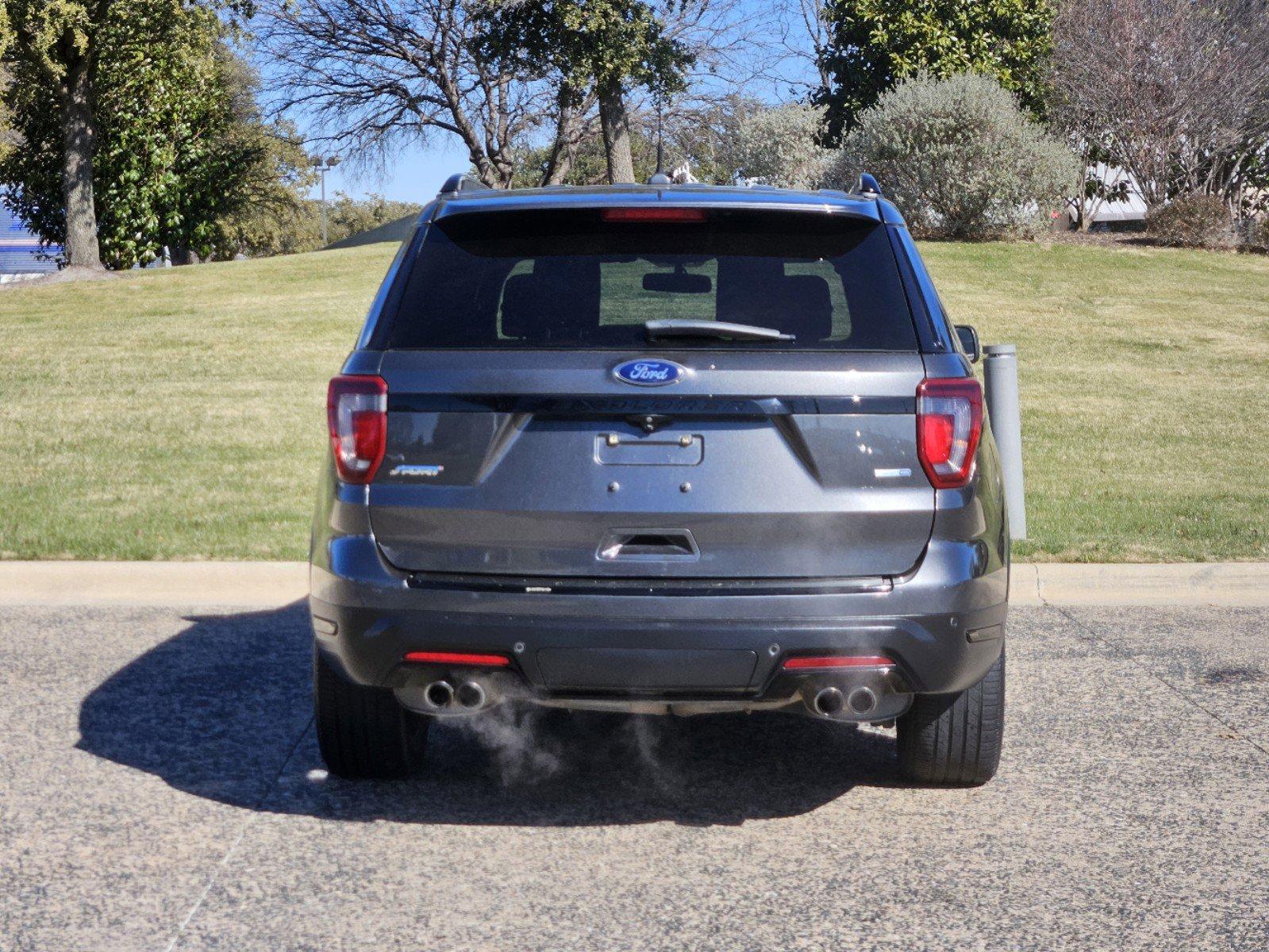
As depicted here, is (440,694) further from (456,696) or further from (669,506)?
(669,506)

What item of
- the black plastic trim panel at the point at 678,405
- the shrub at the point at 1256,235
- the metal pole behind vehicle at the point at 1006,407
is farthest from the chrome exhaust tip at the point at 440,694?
the shrub at the point at 1256,235

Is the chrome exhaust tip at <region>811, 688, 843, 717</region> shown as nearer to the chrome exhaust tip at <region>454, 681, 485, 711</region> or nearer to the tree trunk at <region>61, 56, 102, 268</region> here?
the chrome exhaust tip at <region>454, 681, 485, 711</region>

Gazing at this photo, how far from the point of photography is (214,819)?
445 cm

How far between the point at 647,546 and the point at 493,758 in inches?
60.7

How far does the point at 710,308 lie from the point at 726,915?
191 cm

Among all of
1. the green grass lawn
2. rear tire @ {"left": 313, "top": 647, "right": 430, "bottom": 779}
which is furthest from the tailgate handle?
the green grass lawn

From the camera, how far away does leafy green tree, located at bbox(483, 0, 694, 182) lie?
100 ft

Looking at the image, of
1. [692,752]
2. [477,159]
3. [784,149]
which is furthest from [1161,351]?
[477,159]

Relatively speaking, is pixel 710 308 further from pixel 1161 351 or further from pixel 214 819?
pixel 1161 351

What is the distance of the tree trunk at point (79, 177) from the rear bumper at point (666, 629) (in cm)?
2898

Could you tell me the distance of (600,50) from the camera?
30.6 metres

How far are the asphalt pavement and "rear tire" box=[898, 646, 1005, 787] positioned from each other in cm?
9

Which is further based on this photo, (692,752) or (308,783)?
(692,752)

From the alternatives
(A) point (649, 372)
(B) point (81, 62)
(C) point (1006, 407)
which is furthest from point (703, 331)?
(B) point (81, 62)
